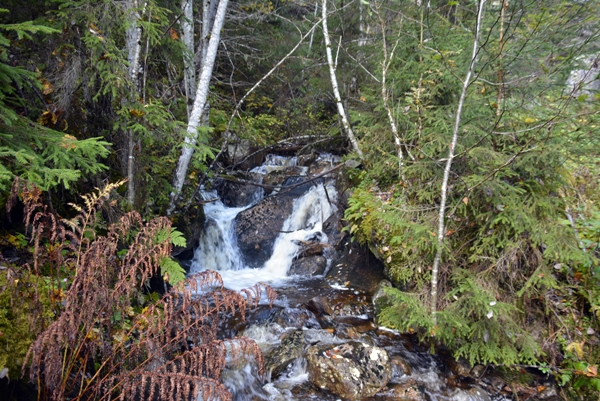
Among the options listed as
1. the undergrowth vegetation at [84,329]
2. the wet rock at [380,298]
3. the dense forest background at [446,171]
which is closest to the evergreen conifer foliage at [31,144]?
the dense forest background at [446,171]

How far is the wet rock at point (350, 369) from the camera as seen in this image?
14.4 feet

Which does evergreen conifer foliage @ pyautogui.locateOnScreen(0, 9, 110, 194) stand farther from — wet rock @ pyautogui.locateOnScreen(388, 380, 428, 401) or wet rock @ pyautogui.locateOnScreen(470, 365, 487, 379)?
wet rock @ pyautogui.locateOnScreen(470, 365, 487, 379)

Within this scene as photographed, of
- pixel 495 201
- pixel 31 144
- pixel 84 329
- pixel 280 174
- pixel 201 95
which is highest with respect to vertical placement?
pixel 201 95

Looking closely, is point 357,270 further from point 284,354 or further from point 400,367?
point 284,354

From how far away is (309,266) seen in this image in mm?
8438

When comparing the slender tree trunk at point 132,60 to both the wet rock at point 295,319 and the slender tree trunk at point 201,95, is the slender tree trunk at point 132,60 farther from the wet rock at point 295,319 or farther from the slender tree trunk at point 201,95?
the wet rock at point 295,319

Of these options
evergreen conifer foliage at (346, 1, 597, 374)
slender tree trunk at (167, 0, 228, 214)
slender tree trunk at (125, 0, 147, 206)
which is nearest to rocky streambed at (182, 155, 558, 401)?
evergreen conifer foliage at (346, 1, 597, 374)

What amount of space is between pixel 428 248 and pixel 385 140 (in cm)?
253

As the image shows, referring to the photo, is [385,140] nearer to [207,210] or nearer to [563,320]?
[563,320]

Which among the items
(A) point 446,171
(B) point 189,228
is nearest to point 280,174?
(B) point 189,228

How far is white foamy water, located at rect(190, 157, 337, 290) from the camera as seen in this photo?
8.64 meters

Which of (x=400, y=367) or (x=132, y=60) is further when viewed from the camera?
(x=132, y=60)

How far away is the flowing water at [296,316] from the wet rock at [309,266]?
0.21 meters

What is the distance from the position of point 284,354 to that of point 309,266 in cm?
348
